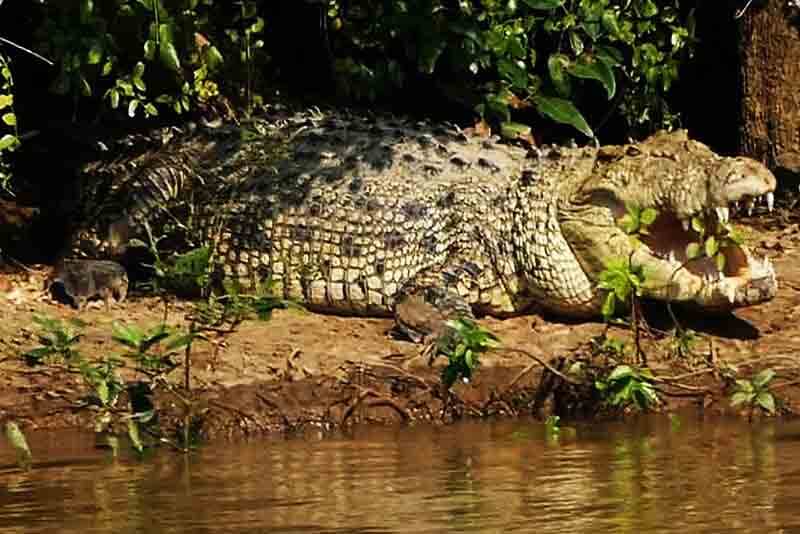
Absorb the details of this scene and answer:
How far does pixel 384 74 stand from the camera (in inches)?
380

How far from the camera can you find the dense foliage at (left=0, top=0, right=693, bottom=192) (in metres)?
8.78

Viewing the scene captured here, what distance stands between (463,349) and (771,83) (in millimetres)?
3562

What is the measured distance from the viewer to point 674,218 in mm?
8273

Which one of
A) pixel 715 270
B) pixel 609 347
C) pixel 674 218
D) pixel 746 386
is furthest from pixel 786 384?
pixel 674 218

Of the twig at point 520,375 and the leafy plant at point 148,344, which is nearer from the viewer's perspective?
the leafy plant at point 148,344

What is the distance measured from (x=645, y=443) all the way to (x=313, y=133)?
9.96ft

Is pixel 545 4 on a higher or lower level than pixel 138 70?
higher

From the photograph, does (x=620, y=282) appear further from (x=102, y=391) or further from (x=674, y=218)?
(x=102, y=391)

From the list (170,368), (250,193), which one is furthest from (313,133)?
(170,368)

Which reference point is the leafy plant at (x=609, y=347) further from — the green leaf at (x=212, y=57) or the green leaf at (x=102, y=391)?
the green leaf at (x=212, y=57)

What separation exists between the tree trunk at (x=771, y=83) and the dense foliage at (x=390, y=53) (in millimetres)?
360

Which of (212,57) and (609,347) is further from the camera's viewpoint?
(212,57)

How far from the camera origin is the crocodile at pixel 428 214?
26.6ft

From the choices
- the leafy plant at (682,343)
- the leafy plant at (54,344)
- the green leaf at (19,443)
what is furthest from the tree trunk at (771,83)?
the green leaf at (19,443)
